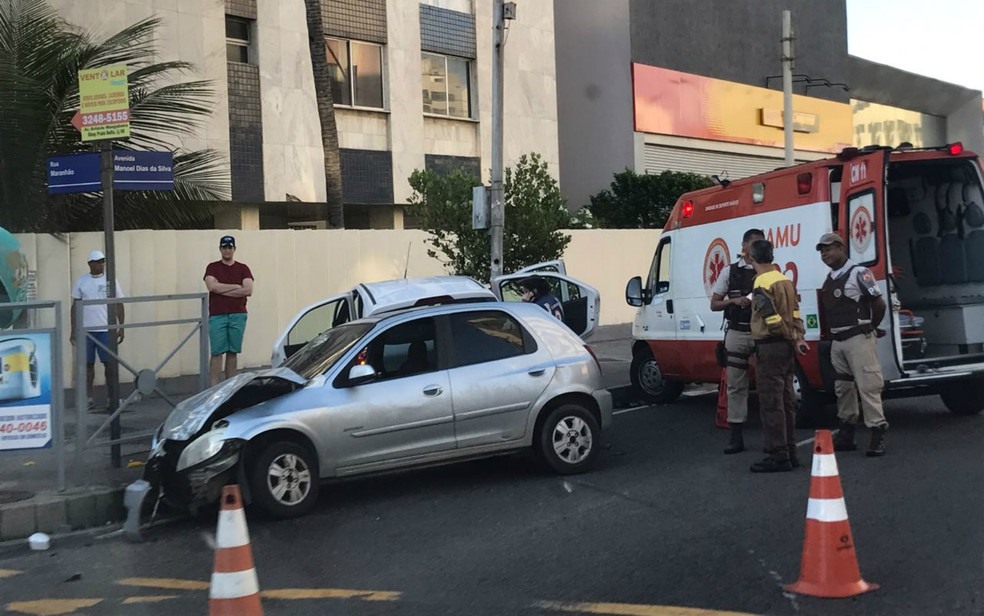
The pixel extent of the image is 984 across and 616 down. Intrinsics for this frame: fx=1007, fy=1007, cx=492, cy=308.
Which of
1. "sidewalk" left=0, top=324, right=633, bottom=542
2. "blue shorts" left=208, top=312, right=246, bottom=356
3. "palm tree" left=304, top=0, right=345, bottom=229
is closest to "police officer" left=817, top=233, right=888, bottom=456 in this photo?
"sidewalk" left=0, top=324, right=633, bottom=542

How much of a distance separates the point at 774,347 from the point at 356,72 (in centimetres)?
1542

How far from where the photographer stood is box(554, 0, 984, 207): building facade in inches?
1120

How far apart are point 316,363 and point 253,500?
129 cm

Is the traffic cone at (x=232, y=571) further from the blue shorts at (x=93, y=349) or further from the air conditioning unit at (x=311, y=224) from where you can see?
the air conditioning unit at (x=311, y=224)

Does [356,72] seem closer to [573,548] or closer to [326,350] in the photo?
[326,350]

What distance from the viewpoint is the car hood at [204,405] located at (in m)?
7.36

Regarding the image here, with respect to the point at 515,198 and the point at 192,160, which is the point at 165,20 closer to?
the point at 192,160

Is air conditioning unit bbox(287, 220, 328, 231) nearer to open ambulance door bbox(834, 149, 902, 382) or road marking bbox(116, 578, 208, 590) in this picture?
open ambulance door bbox(834, 149, 902, 382)

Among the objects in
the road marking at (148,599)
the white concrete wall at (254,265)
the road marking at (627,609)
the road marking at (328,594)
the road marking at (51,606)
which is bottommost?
the road marking at (51,606)

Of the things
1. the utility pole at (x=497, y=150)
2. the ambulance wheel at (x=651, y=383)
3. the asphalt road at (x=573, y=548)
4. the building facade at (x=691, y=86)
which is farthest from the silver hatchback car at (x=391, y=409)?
the building facade at (x=691, y=86)

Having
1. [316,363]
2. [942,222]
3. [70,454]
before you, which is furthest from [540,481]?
[942,222]

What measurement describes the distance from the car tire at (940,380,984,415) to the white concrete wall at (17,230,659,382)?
762 centimetres

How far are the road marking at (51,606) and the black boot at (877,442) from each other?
19.6ft

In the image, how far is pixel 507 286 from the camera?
42.7 feet
